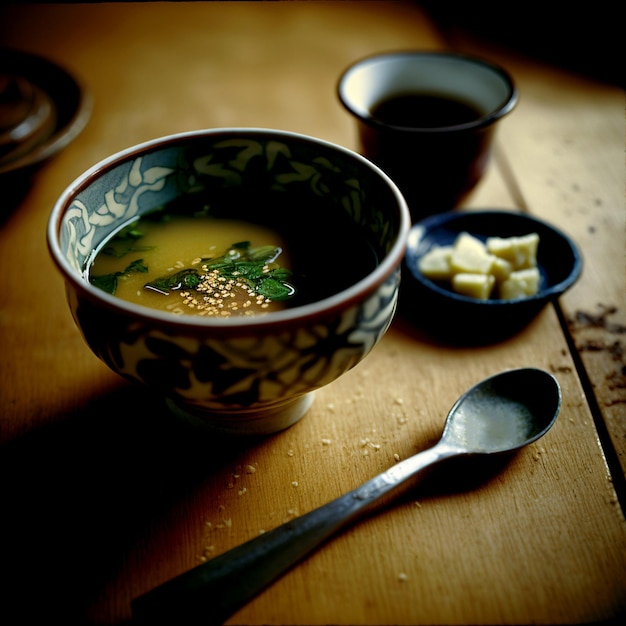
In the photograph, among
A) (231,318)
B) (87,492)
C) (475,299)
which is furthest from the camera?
(475,299)

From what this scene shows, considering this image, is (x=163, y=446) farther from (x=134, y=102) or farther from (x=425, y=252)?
(x=134, y=102)

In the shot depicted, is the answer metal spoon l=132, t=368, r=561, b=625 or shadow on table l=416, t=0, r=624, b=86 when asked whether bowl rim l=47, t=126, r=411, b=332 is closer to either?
metal spoon l=132, t=368, r=561, b=625

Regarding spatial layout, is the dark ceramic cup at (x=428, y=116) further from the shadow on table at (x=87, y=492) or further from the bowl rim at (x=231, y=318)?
the shadow on table at (x=87, y=492)

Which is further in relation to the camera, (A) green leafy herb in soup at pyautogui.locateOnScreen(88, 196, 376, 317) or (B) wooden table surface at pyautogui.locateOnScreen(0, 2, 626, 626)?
(A) green leafy herb in soup at pyautogui.locateOnScreen(88, 196, 376, 317)

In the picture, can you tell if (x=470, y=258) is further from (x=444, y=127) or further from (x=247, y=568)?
(x=247, y=568)

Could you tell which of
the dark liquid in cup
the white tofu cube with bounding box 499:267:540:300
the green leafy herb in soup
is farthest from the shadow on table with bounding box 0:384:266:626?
the dark liquid in cup

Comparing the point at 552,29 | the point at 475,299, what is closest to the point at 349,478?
the point at 475,299

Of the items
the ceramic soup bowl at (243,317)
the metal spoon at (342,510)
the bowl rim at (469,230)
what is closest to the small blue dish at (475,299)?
the bowl rim at (469,230)
